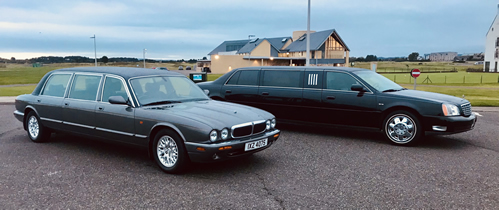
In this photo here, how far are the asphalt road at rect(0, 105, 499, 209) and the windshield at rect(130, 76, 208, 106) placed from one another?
40.1 inches

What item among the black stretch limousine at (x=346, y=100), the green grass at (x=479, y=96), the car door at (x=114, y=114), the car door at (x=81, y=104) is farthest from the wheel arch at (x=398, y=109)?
the green grass at (x=479, y=96)

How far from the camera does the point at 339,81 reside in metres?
8.14


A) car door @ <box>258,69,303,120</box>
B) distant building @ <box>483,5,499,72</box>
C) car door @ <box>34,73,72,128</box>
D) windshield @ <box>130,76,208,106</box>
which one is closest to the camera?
windshield @ <box>130,76,208,106</box>

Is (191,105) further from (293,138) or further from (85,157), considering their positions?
(293,138)

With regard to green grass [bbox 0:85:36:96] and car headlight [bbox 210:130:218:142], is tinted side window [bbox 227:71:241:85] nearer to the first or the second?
car headlight [bbox 210:130:218:142]

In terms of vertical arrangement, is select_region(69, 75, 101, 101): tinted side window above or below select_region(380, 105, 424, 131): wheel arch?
above

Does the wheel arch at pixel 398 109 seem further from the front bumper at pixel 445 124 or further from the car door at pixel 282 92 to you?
the car door at pixel 282 92

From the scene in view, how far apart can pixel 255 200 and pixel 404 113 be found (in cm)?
433

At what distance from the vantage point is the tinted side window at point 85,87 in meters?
6.32

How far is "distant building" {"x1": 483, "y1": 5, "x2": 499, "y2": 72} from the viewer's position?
66.1 metres

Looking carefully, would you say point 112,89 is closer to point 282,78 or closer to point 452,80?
point 282,78

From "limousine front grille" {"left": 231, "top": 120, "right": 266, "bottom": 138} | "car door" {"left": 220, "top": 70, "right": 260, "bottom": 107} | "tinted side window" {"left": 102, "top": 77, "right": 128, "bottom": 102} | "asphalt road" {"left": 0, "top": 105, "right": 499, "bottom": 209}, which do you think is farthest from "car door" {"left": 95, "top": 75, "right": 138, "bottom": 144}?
"car door" {"left": 220, "top": 70, "right": 260, "bottom": 107}

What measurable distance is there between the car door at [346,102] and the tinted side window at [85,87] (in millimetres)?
4577

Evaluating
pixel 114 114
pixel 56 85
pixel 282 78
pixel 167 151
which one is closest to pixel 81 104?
pixel 114 114
